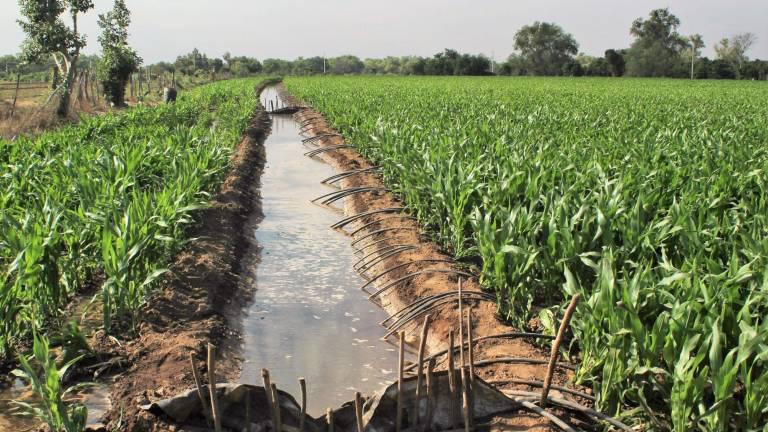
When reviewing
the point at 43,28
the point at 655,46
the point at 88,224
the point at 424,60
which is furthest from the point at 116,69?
the point at 655,46

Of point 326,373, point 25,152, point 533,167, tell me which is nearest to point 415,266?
point 533,167

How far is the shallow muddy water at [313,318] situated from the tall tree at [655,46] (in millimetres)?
74907

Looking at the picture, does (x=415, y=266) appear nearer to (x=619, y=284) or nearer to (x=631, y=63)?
(x=619, y=284)

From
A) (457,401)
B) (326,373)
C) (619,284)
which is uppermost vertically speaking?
(619,284)

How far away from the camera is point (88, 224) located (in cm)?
511

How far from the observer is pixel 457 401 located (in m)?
3.38

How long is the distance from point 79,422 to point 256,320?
2.57 m

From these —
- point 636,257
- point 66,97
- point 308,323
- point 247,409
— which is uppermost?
point 66,97

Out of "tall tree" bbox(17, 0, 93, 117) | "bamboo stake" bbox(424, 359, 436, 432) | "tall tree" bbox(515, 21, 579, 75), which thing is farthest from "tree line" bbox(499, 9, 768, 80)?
"bamboo stake" bbox(424, 359, 436, 432)

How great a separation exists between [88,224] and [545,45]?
9586 cm

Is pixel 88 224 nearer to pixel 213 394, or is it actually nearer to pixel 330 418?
pixel 213 394

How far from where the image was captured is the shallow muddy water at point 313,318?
456 cm

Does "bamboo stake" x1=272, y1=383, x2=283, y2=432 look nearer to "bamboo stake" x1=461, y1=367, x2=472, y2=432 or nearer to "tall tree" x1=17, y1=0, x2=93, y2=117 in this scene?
"bamboo stake" x1=461, y1=367, x2=472, y2=432

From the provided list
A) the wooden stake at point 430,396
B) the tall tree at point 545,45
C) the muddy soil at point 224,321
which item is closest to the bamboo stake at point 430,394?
the wooden stake at point 430,396
